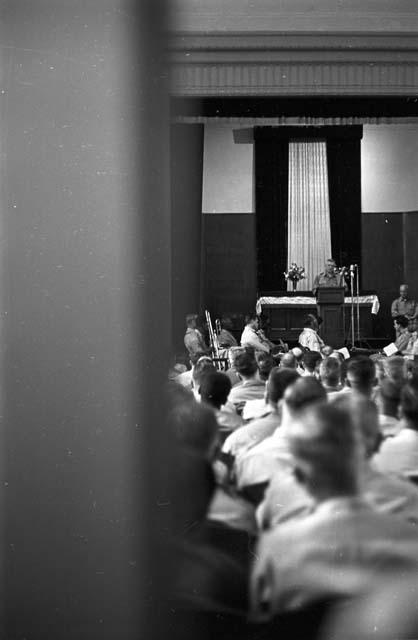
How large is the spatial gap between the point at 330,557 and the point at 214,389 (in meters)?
0.50

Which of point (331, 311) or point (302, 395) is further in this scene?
point (331, 311)

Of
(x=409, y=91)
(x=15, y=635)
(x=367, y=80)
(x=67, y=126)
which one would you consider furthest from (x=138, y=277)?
(x=367, y=80)

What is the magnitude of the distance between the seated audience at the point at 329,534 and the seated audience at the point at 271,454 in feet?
0.21

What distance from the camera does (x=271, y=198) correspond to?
14133mm

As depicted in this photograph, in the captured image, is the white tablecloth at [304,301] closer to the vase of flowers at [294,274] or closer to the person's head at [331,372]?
the vase of flowers at [294,274]

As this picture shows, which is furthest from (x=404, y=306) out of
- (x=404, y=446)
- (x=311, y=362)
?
(x=404, y=446)

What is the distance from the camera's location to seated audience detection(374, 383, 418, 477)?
5.31ft

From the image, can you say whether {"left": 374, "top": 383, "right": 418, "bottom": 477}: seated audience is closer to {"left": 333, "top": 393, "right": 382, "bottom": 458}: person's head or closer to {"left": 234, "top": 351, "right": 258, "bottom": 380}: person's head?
{"left": 333, "top": 393, "right": 382, "bottom": 458}: person's head

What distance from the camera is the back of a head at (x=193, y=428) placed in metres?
1.68

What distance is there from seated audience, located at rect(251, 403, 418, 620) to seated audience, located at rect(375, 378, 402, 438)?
0.43 feet

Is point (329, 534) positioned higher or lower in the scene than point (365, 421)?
lower

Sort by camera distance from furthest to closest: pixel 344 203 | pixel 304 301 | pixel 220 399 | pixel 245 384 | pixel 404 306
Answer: pixel 344 203
pixel 304 301
pixel 404 306
pixel 245 384
pixel 220 399

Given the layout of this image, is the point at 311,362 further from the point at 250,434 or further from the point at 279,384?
the point at 250,434

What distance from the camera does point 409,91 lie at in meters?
3.17
